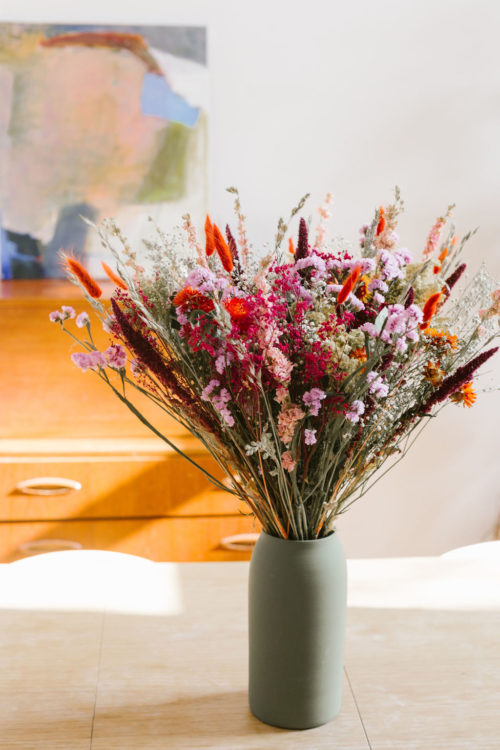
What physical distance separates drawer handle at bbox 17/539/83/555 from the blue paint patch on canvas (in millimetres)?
1418

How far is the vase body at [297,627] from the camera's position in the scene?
925mm

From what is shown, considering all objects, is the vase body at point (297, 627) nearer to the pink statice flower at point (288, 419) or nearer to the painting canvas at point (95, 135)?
the pink statice flower at point (288, 419)

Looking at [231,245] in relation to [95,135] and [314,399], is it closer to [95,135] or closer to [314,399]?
[314,399]

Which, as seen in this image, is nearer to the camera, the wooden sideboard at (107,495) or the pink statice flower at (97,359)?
the pink statice flower at (97,359)

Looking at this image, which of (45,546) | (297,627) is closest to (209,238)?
(297,627)

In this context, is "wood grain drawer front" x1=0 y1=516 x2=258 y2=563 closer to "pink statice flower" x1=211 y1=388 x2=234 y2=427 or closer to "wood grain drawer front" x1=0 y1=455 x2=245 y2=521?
"wood grain drawer front" x1=0 y1=455 x2=245 y2=521

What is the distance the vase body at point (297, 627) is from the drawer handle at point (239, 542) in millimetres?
1522

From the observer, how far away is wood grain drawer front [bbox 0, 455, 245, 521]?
2.41m

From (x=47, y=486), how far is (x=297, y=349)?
5.81ft

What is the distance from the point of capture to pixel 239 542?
8.23ft

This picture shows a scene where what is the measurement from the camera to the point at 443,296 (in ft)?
3.02

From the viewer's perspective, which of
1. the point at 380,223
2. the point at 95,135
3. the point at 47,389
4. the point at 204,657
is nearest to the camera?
the point at 380,223

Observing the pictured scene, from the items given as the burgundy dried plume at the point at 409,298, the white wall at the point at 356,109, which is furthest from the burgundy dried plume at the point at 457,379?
the white wall at the point at 356,109

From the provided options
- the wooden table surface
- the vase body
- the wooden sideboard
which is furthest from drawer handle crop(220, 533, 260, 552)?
the vase body
